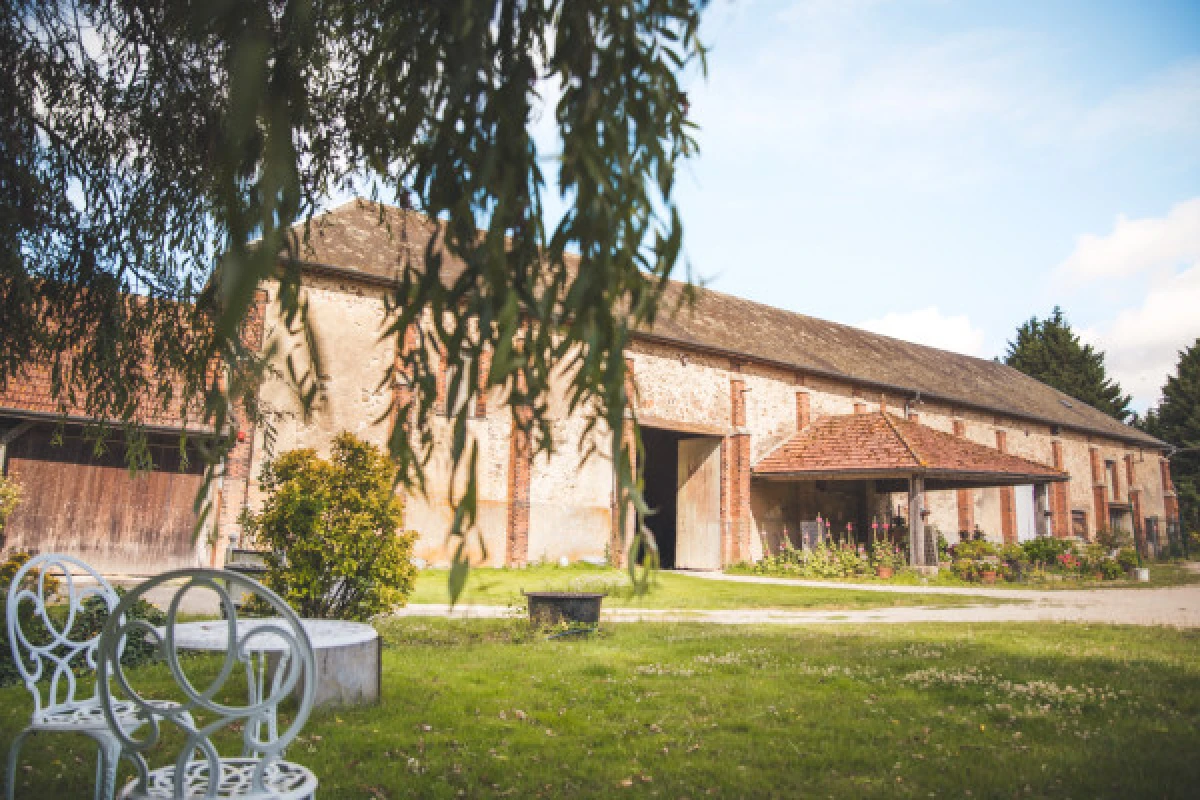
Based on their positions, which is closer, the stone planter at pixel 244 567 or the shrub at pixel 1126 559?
the stone planter at pixel 244 567

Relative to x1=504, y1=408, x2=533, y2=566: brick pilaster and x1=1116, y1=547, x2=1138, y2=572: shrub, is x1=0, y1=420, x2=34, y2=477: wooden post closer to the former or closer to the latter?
x1=504, y1=408, x2=533, y2=566: brick pilaster

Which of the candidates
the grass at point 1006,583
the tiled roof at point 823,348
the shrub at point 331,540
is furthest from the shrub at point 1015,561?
the shrub at point 331,540

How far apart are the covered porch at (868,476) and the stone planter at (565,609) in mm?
11152

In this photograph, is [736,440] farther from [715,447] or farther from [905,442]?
[905,442]

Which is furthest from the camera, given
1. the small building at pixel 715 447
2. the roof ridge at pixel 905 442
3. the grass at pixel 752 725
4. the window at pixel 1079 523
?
the window at pixel 1079 523

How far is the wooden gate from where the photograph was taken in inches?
513

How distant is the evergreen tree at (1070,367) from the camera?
153 ft

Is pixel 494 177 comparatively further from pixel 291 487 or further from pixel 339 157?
pixel 291 487

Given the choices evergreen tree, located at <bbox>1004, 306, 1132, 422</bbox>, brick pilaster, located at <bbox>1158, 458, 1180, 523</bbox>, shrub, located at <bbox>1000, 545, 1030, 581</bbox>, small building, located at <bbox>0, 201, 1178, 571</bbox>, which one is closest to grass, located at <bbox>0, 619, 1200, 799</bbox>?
small building, located at <bbox>0, 201, 1178, 571</bbox>

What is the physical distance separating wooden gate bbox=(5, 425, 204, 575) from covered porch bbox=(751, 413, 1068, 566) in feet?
44.3

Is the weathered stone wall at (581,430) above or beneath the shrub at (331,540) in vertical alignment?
above

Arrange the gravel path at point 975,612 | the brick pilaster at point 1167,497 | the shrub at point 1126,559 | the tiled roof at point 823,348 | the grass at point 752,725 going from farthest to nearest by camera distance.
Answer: the brick pilaster at point 1167,497 → the shrub at point 1126,559 → the tiled roof at point 823,348 → the gravel path at point 975,612 → the grass at point 752,725

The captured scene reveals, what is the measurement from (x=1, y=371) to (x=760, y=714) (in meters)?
4.81

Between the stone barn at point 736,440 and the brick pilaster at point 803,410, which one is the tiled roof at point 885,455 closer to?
the stone barn at point 736,440
